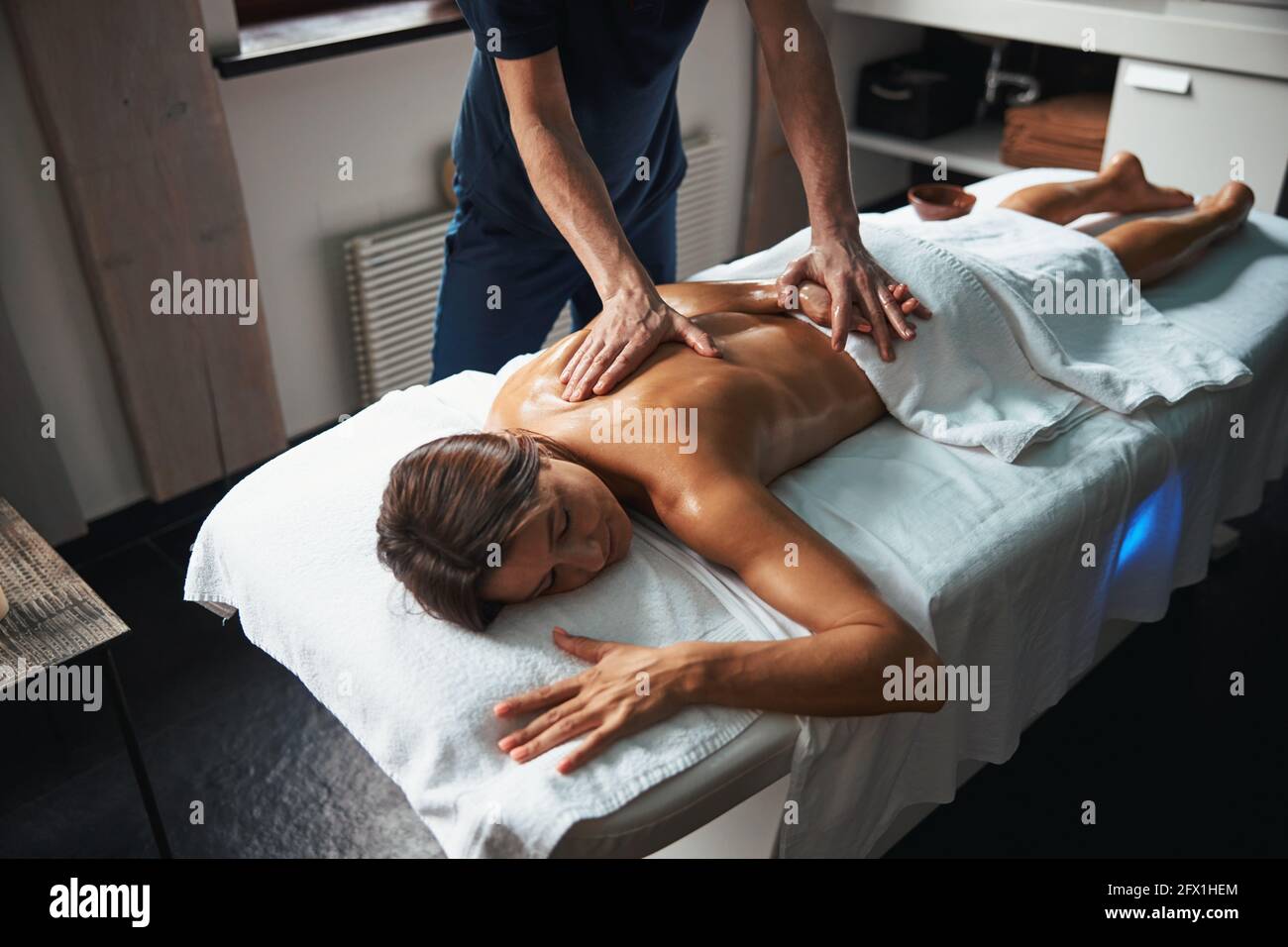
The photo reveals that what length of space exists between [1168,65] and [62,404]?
2503 millimetres

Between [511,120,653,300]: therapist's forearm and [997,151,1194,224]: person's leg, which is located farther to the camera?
[997,151,1194,224]: person's leg

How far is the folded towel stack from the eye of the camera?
2867 mm

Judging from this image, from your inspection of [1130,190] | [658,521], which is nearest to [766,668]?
[658,521]

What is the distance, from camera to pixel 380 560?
3.92ft

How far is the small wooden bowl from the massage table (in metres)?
0.07

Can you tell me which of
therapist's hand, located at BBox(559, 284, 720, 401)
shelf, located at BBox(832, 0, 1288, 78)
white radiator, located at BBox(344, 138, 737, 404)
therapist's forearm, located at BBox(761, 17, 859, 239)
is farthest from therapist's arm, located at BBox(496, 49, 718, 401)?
shelf, located at BBox(832, 0, 1288, 78)

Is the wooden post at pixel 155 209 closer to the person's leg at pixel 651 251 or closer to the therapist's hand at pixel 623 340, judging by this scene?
the person's leg at pixel 651 251

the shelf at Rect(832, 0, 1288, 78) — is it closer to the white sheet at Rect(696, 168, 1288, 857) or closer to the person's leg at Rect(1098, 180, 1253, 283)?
the person's leg at Rect(1098, 180, 1253, 283)

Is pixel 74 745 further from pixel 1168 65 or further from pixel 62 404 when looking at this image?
pixel 1168 65

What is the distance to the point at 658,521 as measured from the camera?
136 cm

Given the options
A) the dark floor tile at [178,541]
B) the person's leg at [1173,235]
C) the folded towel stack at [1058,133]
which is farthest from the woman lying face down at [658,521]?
the folded towel stack at [1058,133]

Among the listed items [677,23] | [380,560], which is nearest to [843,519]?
[380,560]

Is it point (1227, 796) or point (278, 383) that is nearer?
point (1227, 796)

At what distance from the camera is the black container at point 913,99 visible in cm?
314
